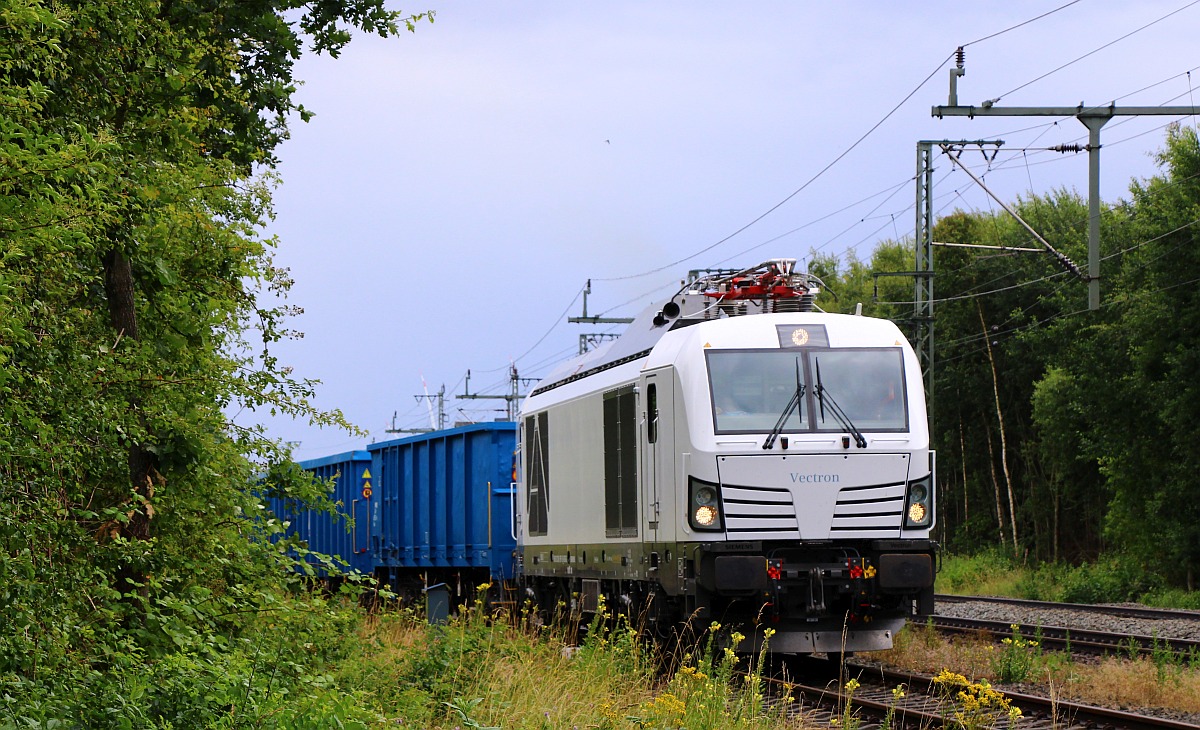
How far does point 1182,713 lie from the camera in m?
11.1

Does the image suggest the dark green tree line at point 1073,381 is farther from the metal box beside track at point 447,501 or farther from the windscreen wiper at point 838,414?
the windscreen wiper at point 838,414

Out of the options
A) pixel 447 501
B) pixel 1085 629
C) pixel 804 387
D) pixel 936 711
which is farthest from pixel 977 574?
pixel 936 711

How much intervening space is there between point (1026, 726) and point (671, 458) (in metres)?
3.81

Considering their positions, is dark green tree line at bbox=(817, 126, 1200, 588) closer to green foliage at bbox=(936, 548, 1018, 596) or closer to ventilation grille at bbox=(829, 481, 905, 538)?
green foliage at bbox=(936, 548, 1018, 596)

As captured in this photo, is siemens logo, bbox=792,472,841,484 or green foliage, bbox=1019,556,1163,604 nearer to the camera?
siemens logo, bbox=792,472,841,484

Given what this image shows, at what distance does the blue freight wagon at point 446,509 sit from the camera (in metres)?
21.4

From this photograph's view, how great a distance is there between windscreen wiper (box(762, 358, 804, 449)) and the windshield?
20 mm

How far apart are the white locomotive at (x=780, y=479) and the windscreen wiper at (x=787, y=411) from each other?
0.4 inches

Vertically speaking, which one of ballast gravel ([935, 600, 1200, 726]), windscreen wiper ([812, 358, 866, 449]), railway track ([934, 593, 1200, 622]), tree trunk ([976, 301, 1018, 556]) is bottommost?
ballast gravel ([935, 600, 1200, 726])

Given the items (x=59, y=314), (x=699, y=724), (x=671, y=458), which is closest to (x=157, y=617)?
(x=59, y=314)

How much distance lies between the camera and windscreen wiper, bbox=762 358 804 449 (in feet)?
40.2

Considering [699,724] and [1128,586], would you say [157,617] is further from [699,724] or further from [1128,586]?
[1128,586]

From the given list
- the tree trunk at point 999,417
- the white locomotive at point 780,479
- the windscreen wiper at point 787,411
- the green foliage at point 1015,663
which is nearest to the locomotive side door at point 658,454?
the white locomotive at point 780,479

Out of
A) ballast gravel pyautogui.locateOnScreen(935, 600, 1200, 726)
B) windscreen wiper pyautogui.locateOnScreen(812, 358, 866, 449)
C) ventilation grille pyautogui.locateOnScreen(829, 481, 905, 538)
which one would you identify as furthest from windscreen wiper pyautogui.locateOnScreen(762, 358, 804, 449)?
ballast gravel pyautogui.locateOnScreen(935, 600, 1200, 726)
